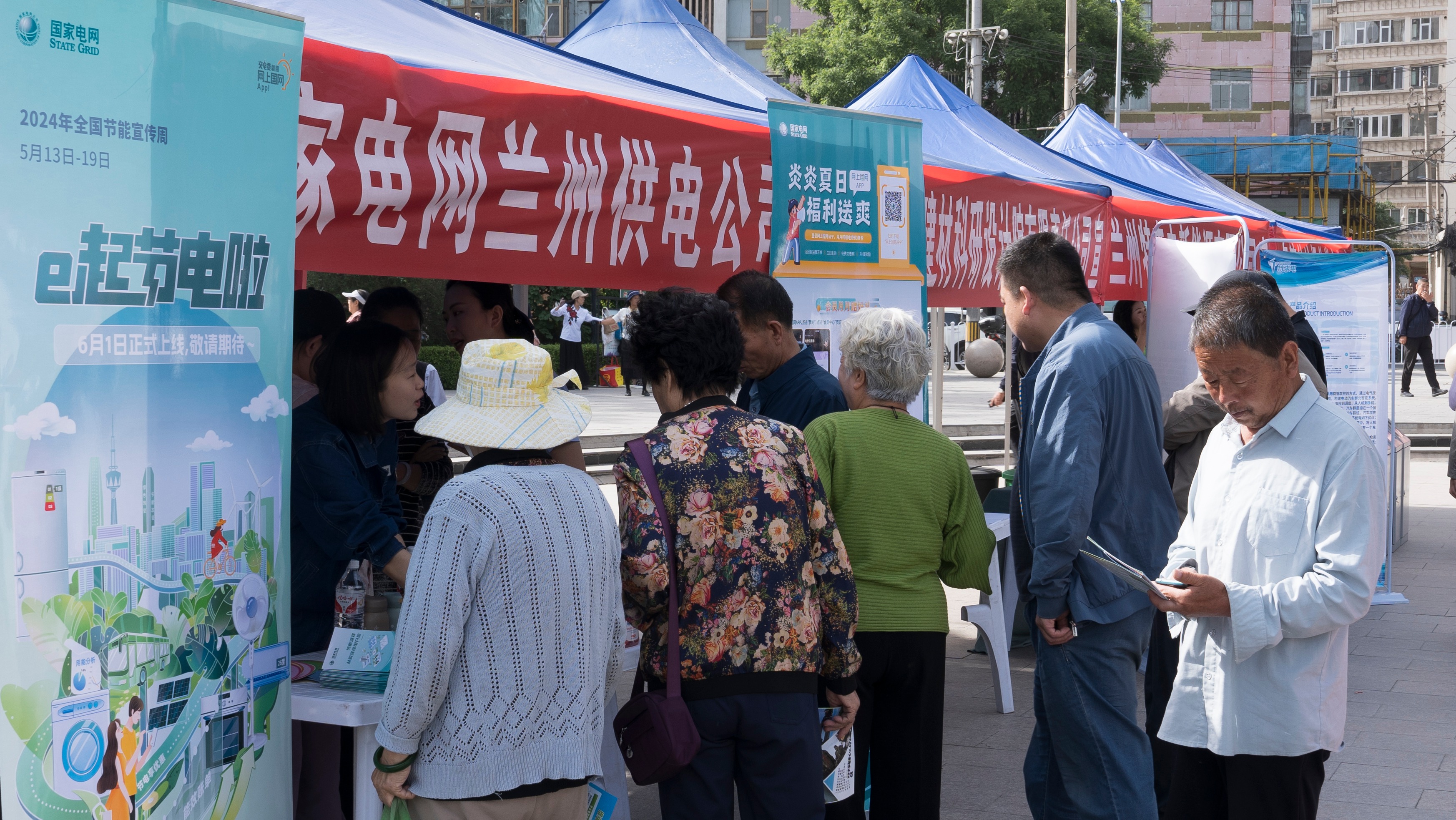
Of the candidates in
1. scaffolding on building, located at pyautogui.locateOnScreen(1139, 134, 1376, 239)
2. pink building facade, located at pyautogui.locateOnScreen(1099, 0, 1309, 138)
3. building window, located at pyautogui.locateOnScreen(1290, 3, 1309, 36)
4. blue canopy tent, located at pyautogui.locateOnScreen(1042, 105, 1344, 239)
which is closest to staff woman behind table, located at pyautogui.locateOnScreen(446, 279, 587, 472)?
blue canopy tent, located at pyautogui.locateOnScreen(1042, 105, 1344, 239)

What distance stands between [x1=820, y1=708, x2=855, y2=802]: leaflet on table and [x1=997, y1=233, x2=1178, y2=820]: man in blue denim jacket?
1.92 ft

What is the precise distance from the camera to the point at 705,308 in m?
2.68

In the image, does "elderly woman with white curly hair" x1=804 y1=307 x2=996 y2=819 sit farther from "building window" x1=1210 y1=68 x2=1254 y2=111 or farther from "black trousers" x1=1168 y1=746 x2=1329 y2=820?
"building window" x1=1210 y1=68 x2=1254 y2=111

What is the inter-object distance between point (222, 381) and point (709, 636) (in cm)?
112

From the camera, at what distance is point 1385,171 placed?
2643 inches

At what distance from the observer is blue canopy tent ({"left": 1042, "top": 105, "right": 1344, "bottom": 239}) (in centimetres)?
1016

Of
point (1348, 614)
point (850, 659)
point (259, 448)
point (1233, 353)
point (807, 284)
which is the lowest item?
point (850, 659)

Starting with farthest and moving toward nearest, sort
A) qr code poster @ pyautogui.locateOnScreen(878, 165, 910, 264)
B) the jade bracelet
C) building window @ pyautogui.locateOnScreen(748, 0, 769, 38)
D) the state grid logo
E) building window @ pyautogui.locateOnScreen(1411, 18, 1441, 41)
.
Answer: building window @ pyautogui.locateOnScreen(1411, 18, 1441, 41) < building window @ pyautogui.locateOnScreen(748, 0, 769, 38) < qr code poster @ pyautogui.locateOnScreen(878, 165, 910, 264) < the jade bracelet < the state grid logo

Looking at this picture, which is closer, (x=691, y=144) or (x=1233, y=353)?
(x=1233, y=353)

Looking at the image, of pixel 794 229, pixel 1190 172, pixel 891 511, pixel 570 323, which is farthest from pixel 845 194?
pixel 570 323

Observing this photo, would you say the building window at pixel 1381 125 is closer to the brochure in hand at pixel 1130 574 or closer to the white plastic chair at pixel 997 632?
the white plastic chair at pixel 997 632

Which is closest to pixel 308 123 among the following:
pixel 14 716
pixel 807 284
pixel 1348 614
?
pixel 14 716

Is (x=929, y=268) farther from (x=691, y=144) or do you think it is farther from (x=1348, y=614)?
(x=1348, y=614)

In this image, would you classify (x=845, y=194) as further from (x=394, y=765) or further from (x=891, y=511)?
(x=394, y=765)
